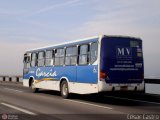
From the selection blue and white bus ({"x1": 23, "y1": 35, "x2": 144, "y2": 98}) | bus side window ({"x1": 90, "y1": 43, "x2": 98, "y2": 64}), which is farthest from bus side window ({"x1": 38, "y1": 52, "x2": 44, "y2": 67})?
bus side window ({"x1": 90, "y1": 43, "x2": 98, "y2": 64})

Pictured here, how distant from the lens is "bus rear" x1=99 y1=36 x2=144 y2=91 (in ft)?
53.8

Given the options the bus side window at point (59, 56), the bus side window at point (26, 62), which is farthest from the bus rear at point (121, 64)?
the bus side window at point (26, 62)

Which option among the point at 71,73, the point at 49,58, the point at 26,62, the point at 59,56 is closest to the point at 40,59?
the point at 49,58

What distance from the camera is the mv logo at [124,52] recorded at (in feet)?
55.3

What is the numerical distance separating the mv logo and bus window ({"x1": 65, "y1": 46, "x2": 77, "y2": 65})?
108 inches

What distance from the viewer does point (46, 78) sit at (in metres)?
22.4

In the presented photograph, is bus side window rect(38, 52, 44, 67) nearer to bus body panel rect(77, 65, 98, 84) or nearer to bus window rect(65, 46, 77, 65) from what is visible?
bus window rect(65, 46, 77, 65)

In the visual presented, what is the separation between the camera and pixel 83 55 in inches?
706

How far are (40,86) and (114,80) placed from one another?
8.05 m

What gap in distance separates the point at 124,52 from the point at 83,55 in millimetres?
2096

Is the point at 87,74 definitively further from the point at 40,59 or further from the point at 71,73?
the point at 40,59

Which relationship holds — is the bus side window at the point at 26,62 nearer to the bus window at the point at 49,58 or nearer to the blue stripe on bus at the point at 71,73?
the blue stripe on bus at the point at 71,73

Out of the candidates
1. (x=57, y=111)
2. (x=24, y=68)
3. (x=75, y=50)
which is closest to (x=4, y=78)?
(x=24, y=68)

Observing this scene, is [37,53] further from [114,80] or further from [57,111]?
[57,111]
